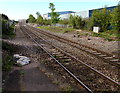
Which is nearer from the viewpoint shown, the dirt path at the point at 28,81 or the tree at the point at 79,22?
the dirt path at the point at 28,81

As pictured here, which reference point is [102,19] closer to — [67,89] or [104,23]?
[104,23]

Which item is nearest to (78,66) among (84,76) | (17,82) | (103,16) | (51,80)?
(84,76)

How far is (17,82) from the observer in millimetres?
4906

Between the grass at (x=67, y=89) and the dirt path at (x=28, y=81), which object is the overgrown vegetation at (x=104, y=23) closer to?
the dirt path at (x=28, y=81)

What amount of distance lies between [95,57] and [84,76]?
120 inches

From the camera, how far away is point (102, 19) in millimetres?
24891

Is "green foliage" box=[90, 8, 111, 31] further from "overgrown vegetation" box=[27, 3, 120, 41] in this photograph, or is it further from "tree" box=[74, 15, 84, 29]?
"tree" box=[74, 15, 84, 29]

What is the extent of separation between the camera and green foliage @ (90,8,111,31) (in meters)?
24.4

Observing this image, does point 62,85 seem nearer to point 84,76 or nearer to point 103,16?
point 84,76

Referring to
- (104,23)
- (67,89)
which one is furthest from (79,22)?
(67,89)

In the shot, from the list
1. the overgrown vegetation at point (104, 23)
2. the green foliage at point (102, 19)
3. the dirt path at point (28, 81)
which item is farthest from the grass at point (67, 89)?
the green foliage at point (102, 19)

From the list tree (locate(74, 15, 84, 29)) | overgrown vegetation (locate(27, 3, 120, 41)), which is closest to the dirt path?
overgrown vegetation (locate(27, 3, 120, 41))

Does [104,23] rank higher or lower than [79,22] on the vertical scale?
lower

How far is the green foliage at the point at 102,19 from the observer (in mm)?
24377
